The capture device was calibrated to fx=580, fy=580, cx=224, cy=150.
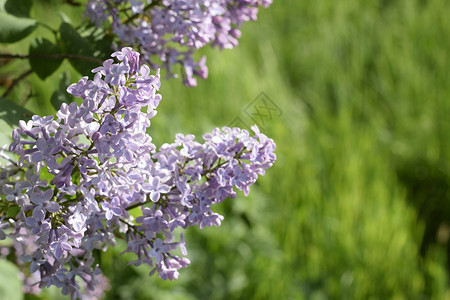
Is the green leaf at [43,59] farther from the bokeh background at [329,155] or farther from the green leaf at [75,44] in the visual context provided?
the bokeh background at [329,155]

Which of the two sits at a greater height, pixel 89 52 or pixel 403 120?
pixel 89 52

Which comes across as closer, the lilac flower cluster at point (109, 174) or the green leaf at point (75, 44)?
the lilac flower cluster at point (109, 174)

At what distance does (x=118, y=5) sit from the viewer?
0.67 metres

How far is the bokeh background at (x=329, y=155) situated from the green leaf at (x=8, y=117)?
567 millimetres

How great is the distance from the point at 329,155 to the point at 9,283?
1.72 m

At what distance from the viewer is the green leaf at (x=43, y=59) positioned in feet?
2.31

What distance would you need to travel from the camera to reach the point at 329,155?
2416 mm

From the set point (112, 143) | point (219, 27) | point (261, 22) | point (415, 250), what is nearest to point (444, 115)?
point (415, 250)

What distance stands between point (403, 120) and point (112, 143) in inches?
98.3

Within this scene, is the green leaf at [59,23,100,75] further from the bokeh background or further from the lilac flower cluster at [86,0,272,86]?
the bokeh background

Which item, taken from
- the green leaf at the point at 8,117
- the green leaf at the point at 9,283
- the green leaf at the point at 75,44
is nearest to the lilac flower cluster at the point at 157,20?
the green leaf at the point at 75,44

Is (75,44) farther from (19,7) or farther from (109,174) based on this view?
(109,174)

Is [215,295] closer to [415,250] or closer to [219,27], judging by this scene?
[415,250]

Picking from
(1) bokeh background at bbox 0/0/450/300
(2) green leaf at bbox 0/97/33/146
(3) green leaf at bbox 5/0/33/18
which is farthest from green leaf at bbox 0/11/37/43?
(1) bokeh background at bbox 0/0/450/300
